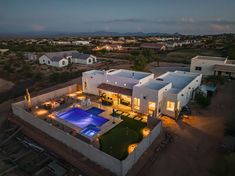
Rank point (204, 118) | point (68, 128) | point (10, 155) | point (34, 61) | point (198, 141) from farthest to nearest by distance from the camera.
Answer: point (34, 61)
point (204, 118)
point (68, 128)
point (198, 141)
point (10, 155)

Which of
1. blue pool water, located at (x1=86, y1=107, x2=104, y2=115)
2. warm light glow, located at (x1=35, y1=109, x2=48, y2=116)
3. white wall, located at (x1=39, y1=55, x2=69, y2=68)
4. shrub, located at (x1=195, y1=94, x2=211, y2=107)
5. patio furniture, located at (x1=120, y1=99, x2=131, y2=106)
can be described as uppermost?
white wall, located at (x1=39, y1=55, x2=69, y2=68)

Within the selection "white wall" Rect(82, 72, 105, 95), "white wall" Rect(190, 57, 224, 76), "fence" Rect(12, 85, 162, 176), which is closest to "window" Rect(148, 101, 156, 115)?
"fence" Rect(12, 85, 162, 176)

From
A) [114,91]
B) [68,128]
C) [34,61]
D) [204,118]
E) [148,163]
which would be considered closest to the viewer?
[148,163]

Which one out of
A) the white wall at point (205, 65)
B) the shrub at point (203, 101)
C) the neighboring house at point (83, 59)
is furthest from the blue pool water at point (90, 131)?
the neighboring house at point (83, 59)

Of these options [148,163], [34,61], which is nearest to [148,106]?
[148,163]

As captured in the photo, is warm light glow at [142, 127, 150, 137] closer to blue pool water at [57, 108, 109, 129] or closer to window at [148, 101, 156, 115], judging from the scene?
window at [148, 101, 156, 115]

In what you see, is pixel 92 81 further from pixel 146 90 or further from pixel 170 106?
pixel 170 106

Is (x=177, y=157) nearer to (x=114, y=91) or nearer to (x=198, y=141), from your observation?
(x=198, y=141)
